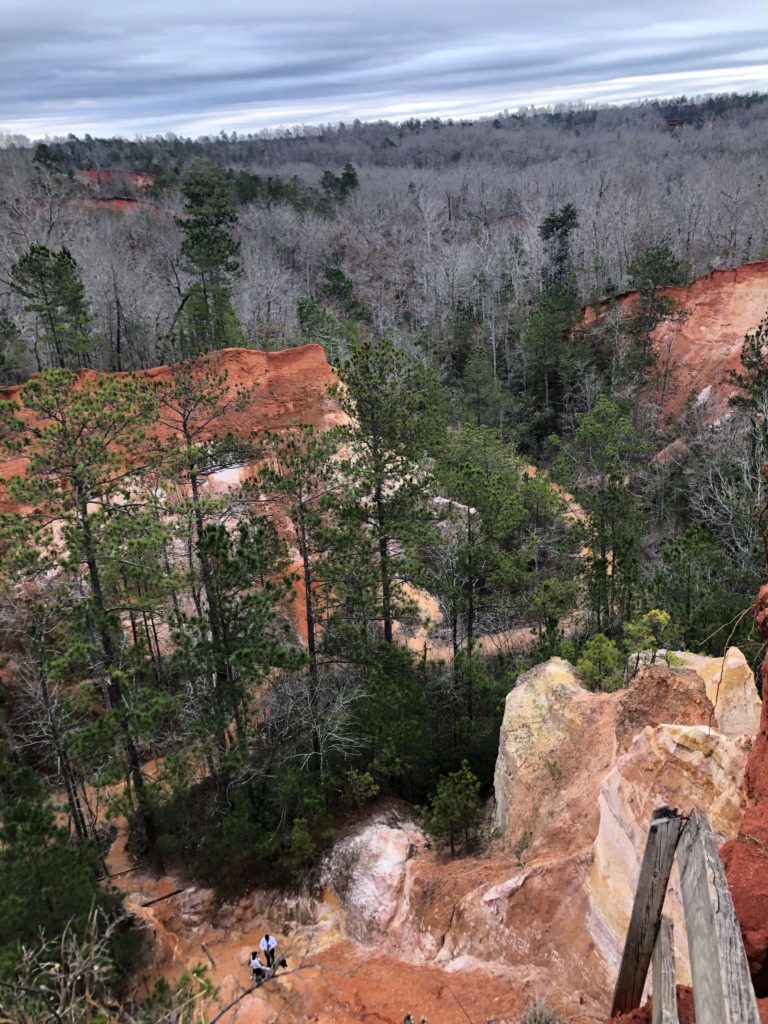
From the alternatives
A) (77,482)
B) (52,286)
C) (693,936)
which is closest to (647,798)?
(693,936)

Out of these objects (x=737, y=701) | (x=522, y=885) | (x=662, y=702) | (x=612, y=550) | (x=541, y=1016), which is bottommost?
(x=522, y=885)

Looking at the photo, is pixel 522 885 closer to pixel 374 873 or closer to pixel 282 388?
pixel 374 873

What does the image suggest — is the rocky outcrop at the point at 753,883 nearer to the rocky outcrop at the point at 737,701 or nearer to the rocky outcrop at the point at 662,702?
the rocky outcrop at the point at 662,702

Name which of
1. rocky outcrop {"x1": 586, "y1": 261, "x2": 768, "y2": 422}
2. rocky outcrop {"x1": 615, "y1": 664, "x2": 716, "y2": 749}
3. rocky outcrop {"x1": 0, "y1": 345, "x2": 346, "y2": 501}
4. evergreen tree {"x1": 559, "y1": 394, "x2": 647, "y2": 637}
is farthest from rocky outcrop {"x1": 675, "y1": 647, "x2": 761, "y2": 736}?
rocky outcrop {"x1": 586, "y1": 261, "x2": 768, "y2": 422}

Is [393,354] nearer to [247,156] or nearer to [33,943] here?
[33,943]

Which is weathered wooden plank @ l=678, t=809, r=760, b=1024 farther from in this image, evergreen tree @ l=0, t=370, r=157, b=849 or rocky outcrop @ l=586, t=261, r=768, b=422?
rocky outcrop @ l=586, t=261, r=768, b=422

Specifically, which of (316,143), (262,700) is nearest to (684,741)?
(262,700)

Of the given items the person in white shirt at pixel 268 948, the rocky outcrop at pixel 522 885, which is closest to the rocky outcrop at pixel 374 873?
the rocky outcrop at pixel 522 885
